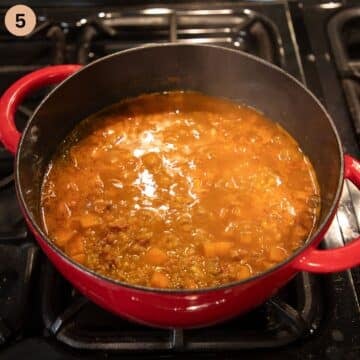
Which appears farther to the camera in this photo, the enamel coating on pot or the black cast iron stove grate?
the black cast iron stove grate

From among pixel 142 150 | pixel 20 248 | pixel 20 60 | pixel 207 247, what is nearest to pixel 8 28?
pixel 20 60

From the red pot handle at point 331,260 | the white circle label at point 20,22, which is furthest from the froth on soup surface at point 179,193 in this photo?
the white circle label at point 20,22

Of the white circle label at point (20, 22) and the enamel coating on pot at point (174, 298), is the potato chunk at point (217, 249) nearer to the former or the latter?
the enamel coating on pot at point (174, 298)

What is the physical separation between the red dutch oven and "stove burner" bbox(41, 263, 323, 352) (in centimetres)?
5

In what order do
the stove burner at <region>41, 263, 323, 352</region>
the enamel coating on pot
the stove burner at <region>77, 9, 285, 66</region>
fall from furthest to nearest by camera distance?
1. the stove burner at <region>77, 9, 285, 66</region>
2. the stove burner at <region>41, 263, 323, 352</region>
3. the enamel coating on pot

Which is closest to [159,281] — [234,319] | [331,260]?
[234,319]

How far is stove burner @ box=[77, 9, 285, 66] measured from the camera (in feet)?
4.31

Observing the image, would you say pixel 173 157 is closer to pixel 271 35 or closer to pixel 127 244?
pixel 127 244

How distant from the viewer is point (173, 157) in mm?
1111

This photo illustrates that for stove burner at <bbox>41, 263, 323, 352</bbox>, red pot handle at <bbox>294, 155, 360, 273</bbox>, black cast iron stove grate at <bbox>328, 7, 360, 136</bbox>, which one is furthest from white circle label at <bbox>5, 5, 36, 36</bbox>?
red pot handle at <bbox>294, 155, 360, 273</bbox>

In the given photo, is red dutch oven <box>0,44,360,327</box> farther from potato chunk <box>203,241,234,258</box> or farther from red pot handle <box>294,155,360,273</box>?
potato chunk <box>203,241,234,258</box>

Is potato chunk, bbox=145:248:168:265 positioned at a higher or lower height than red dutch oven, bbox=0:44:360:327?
lower

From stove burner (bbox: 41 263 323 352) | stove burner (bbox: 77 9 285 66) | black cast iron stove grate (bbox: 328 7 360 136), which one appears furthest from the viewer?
stove burner (bbox: 77 9 285 66)

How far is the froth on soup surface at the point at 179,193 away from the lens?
36.8 inches
